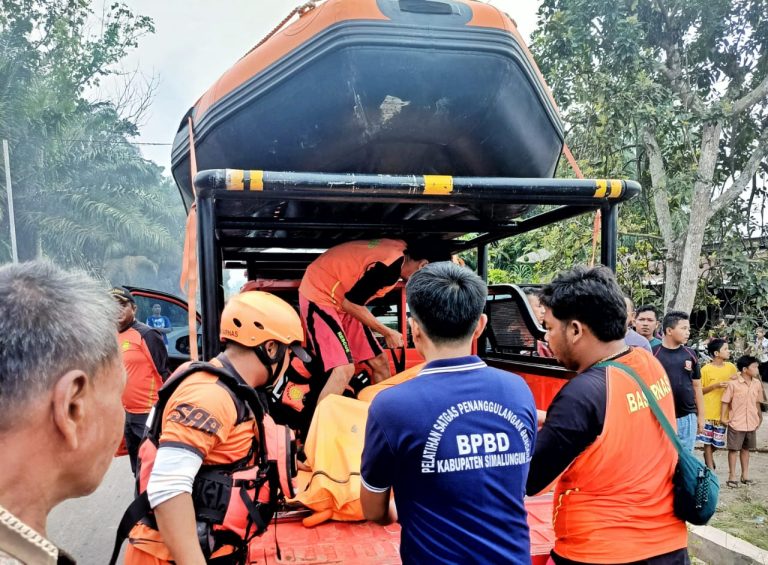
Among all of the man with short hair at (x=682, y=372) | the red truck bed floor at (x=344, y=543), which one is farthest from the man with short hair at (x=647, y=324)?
the red truck bed floor at (x=344, y=543)

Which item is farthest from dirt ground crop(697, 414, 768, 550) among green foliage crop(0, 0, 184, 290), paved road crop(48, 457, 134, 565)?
green foliage crop(0, 0, 184, 290)

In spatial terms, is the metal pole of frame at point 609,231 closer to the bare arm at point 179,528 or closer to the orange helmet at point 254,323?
the orange helmet at point 254,323

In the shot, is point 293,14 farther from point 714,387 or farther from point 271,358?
point 714,387

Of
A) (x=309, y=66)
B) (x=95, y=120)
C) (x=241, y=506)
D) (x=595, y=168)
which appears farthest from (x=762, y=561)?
(x=95, y=120)

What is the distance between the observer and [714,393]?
6.47 meters

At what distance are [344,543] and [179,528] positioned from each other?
81 centimetres

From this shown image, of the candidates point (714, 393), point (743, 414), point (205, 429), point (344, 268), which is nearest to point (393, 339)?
point (344, 268)

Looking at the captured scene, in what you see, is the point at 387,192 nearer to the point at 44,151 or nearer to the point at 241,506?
the point at 241,506

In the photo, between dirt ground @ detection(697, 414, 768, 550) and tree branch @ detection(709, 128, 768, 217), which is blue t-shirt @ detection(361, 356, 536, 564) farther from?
tree branch @ detection(709, 128, 768, 217)

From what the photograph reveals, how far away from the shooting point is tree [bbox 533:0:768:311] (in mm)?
7168

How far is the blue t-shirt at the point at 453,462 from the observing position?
138cm

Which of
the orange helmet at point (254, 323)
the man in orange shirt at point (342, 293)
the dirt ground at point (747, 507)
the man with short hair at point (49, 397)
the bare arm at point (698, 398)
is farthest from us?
the bare arm at point (698, 398)

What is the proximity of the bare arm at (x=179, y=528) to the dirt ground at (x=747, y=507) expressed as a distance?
459cm

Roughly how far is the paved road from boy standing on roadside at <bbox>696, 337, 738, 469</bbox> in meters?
6.01
